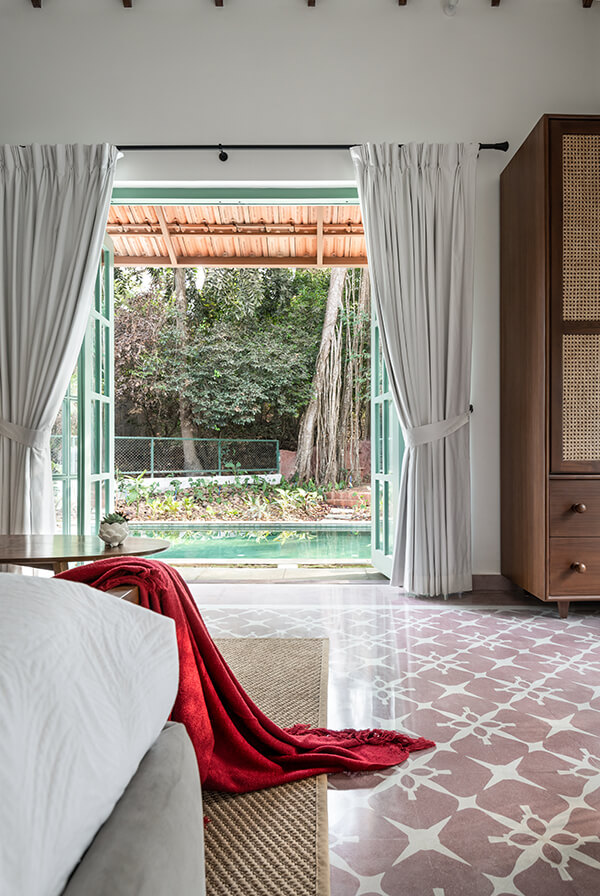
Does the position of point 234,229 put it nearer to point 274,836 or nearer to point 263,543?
point 263,543

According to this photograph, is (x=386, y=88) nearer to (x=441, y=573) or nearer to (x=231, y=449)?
(x=441, y=573)

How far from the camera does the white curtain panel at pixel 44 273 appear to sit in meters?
3.56

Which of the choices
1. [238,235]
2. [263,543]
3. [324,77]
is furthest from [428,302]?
[263,543]

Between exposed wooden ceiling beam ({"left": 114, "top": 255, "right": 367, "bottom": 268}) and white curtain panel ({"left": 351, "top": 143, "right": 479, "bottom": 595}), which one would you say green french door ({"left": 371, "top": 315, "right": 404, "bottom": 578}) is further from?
exposed wooden ceiling beam ({"left": 114, "top": 255, "right": 367, "bottom": 268})

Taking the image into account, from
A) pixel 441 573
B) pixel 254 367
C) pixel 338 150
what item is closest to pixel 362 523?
pixel 254 367

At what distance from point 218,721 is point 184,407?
27.0ft

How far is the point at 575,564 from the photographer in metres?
3.05

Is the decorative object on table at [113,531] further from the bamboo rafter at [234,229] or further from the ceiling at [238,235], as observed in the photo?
the bamboo rafter at [234,229]

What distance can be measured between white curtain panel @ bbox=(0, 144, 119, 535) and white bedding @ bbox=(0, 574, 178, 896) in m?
2.89

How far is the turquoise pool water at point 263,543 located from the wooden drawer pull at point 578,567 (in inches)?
99.8

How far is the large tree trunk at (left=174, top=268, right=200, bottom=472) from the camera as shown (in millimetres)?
9445

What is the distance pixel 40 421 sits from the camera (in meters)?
3.56

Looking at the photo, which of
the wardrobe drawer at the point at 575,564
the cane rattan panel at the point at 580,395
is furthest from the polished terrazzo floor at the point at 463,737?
the cane rattan panel at the point at 580,395

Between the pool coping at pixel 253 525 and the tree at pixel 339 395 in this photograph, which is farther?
the tree at pixel 339 395
